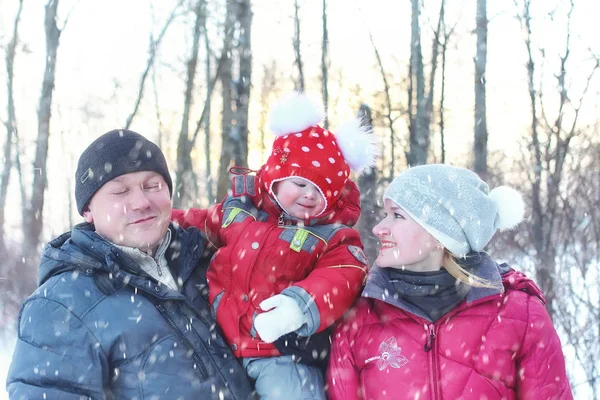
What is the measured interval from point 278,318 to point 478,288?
3.21 ft

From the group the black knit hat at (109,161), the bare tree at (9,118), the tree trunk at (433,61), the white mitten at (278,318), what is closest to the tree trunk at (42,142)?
the bare tree at (9,118)

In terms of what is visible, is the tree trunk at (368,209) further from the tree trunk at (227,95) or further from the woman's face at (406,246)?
the woman's face at (406,246)

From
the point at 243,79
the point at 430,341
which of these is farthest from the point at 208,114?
the point at 430,341

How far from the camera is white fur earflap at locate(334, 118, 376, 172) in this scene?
10.9 feet

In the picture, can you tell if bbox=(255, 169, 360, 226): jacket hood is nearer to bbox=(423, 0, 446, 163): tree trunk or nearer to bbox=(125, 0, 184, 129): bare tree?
bbox=(423, 0, 446, 163): tree trunk

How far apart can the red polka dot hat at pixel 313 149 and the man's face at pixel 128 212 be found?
70cm

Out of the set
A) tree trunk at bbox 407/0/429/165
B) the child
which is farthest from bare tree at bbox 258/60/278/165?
the child

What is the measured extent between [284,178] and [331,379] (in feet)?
3.60

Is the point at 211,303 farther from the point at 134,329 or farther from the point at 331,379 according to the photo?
the point at 331,379

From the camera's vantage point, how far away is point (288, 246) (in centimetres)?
292

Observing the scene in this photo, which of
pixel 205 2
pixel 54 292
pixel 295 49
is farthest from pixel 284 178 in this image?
pixel 295 49

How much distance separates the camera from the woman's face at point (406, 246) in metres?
2.77

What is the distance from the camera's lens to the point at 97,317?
96.1 inches

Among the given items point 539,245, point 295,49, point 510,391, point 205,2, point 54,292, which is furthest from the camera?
point 295,49
